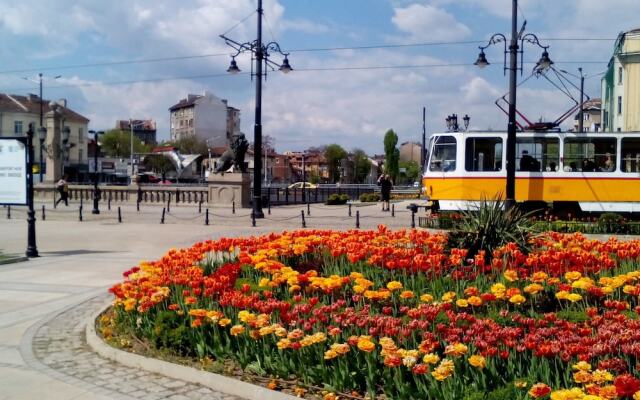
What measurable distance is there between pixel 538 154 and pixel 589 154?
6.12ft

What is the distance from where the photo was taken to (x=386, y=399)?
5086 mm

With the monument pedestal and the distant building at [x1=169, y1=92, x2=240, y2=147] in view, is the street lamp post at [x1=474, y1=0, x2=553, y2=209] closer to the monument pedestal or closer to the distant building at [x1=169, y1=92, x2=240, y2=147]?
the monument pedestal

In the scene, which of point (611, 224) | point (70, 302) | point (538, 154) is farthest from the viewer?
point (538, 154)

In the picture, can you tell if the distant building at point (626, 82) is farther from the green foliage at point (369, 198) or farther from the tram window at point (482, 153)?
the tram window at point (482, 153)

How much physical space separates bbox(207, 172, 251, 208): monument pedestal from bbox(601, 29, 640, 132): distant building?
33940mm

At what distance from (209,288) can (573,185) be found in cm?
2031

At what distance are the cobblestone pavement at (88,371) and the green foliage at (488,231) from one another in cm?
469

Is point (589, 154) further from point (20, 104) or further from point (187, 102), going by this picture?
point (187, 102)

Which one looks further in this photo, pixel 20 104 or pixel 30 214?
pixel 20 104

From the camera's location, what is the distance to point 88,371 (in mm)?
6504

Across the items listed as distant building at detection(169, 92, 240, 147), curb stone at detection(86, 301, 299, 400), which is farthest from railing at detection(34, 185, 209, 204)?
distant building at detection(169, 92, 240, 147)

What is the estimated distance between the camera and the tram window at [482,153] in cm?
2480

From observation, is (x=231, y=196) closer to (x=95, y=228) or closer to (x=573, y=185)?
(x=95, y=228)

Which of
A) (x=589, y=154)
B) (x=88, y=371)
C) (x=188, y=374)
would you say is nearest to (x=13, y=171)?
(x=88, y=371)
